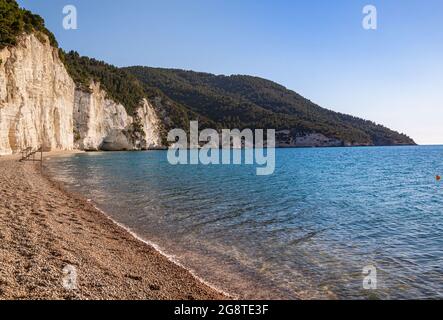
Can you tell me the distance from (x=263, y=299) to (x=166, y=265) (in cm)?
260

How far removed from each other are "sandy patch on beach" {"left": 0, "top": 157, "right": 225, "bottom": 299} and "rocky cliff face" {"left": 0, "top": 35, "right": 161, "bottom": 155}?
29887 mm

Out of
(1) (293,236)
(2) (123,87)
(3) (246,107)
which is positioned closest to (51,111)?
(2) (123,87)

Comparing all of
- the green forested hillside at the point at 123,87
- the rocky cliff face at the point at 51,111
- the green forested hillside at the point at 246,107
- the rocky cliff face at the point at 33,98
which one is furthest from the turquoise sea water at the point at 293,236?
the green forested hillside at the point at 246,107

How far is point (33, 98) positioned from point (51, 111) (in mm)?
9932

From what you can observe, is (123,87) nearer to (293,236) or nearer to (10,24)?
(10,24)

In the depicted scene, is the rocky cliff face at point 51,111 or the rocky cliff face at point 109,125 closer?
the rocky cliff face at point 51,111

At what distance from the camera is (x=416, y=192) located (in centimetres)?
2302

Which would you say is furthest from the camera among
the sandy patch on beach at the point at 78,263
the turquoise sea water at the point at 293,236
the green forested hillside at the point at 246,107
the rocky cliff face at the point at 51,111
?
the green forested hillside at the point at 246,107

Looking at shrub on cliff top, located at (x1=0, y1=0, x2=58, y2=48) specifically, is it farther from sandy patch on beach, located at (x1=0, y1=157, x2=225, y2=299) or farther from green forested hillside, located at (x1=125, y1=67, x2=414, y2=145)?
green forested hillside, located at (x1=125, y1=67, x2=414, y2=145)

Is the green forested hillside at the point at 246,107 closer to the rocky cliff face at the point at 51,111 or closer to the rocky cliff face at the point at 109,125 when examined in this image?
the rocky cliff face at the point at 109,125

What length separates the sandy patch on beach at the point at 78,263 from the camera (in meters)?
5.68

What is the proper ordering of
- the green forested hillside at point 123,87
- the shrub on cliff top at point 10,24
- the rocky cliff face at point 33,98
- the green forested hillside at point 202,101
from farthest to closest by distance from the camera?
the green forested hillside at point 202,101 < the green forested hillside at point 123,87 < the shrub on cliff top at point 10,24 < the rocky cliff face at point 33,98

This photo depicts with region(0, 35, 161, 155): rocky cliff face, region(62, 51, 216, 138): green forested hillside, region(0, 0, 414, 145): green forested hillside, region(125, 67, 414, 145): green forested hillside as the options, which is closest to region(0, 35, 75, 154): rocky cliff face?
region(0, 35, 161, 155): rocky cliff face

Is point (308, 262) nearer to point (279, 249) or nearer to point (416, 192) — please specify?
point (279, 249)
